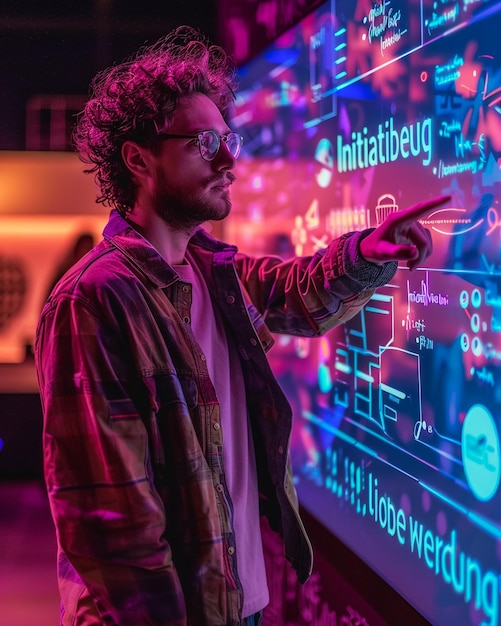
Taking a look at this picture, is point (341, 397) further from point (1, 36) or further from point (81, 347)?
point (1, 36)

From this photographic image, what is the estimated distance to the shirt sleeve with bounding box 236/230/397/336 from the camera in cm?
174

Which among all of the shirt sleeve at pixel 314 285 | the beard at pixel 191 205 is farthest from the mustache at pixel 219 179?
the shirt sleeve at pixel 314 285

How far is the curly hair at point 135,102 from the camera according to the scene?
170 cm

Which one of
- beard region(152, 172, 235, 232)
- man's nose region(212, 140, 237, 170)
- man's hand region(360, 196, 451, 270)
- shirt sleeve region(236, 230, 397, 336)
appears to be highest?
man's nose region(212, 140, 237, 170)

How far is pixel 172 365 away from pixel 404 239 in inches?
21.8

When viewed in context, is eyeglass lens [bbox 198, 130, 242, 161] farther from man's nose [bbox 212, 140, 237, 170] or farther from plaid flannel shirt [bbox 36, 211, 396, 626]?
plaid flannel shirt [bbox 36, 211, 396, 626]

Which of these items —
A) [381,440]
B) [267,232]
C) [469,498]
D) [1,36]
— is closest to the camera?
[469,498]

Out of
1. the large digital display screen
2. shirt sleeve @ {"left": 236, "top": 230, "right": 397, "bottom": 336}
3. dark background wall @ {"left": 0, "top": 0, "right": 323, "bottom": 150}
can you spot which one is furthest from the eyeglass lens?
dark background wall @ {"left": 0, "top": 0, "right": 323, "bottom": 150}

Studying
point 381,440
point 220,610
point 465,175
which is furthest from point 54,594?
point 465,175

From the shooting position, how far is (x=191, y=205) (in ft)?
5.35

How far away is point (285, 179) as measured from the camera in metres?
2.99

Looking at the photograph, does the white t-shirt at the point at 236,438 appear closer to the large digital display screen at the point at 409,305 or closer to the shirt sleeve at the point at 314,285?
the shirt sleeve at the point at 314,285

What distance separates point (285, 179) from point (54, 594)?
6.52 feet

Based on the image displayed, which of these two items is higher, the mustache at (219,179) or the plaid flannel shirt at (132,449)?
the mustache at (219,179)
